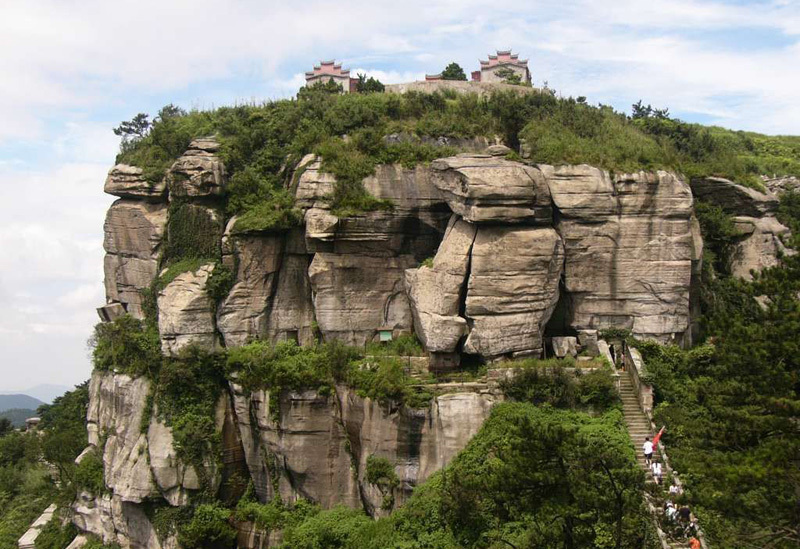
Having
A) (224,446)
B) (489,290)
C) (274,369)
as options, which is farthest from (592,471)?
(224,446)

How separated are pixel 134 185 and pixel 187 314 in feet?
22.3

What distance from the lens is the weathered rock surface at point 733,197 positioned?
32469 mm

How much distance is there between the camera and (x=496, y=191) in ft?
89.0

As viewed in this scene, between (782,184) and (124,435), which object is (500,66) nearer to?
(782,184)

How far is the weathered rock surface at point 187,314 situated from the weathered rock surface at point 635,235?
13.4 m

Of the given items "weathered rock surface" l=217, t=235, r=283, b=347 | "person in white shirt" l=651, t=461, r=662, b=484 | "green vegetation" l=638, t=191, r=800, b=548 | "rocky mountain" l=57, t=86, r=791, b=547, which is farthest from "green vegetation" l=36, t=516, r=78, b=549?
"green vegetation" l=638, t=191, r=800, b=548

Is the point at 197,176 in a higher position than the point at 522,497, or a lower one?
higher

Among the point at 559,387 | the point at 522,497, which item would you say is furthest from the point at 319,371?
the point at 522,497

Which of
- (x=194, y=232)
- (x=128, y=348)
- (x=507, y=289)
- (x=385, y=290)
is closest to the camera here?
(x=507, y=289)

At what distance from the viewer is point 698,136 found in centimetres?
3950

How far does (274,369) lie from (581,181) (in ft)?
41.7

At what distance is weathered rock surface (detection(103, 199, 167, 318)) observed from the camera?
3384 cm

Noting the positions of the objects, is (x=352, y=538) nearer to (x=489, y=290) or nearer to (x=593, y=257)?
(x=489, y=290)

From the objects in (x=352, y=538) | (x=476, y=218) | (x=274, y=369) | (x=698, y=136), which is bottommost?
(x=352, y=538)
